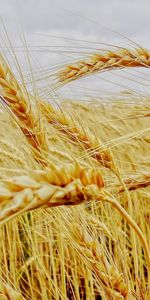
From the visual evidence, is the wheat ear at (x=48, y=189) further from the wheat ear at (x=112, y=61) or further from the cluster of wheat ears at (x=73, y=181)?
the wheat ear at (x=112, y=61)

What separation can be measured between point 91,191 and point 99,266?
1.67 ft

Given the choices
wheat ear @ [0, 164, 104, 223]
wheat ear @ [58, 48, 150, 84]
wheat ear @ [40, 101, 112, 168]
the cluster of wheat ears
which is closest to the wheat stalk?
the cluster of wheat ears

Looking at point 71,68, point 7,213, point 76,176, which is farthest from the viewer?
point 71,68

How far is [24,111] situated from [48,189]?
24.7 inches

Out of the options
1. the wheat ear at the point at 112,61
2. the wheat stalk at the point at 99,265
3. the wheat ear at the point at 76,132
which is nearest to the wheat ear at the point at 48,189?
the wheat stalk at the point at 99,265

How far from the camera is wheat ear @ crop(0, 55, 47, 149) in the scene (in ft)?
4.24

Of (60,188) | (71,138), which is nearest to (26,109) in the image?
(71,138)

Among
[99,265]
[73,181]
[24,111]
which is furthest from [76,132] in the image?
[73,181]

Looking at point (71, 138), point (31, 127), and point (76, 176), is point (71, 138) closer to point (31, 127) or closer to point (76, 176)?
point (31, 127)

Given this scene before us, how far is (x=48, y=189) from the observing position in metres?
0.70

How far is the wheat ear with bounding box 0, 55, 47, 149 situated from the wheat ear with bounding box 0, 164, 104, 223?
1.57ft

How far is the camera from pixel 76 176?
2.55 ft

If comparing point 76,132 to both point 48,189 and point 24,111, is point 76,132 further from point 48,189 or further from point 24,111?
point 48,189

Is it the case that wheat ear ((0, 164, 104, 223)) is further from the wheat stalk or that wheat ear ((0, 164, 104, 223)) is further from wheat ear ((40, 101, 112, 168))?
wheat ear ((40, 101, 112, 168))
